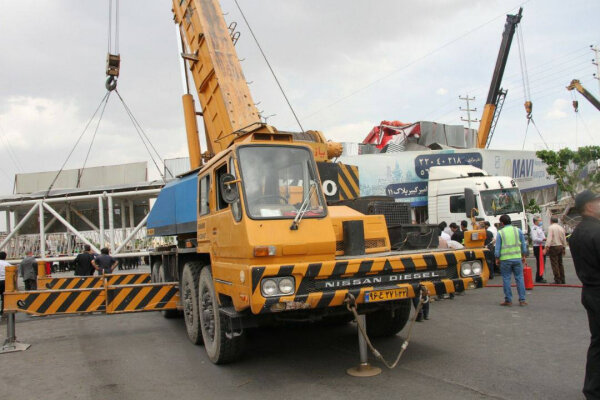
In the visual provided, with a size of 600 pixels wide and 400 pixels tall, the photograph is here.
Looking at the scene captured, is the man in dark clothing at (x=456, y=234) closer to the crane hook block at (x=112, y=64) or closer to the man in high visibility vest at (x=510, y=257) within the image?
the man in high visibility vest at (x=510, y=257)

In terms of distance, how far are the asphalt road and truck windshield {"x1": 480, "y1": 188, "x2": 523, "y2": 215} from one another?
7.18 metres

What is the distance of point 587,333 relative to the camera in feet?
21.6

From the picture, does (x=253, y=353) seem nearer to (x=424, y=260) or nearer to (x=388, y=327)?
(x=388, y=327)

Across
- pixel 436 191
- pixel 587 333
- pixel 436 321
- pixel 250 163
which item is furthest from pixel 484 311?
pixel 436 191

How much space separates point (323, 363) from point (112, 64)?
9.00m

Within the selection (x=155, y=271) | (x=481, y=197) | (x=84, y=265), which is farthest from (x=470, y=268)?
(x=481, y=197)

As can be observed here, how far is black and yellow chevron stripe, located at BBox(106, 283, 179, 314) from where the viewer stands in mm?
7723

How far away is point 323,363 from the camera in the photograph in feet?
18.7

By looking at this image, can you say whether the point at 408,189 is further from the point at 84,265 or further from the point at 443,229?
the point at 84,265

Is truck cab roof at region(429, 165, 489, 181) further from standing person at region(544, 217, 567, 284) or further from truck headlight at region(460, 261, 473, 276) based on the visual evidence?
truck headlight at region(460, 261, 473, 276)

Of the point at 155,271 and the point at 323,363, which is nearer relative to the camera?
the point at 323,363

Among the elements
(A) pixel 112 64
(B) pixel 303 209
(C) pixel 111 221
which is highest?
(A) pixel 112 64

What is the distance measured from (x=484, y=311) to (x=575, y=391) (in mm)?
4352

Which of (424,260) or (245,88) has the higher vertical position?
(245,88)
